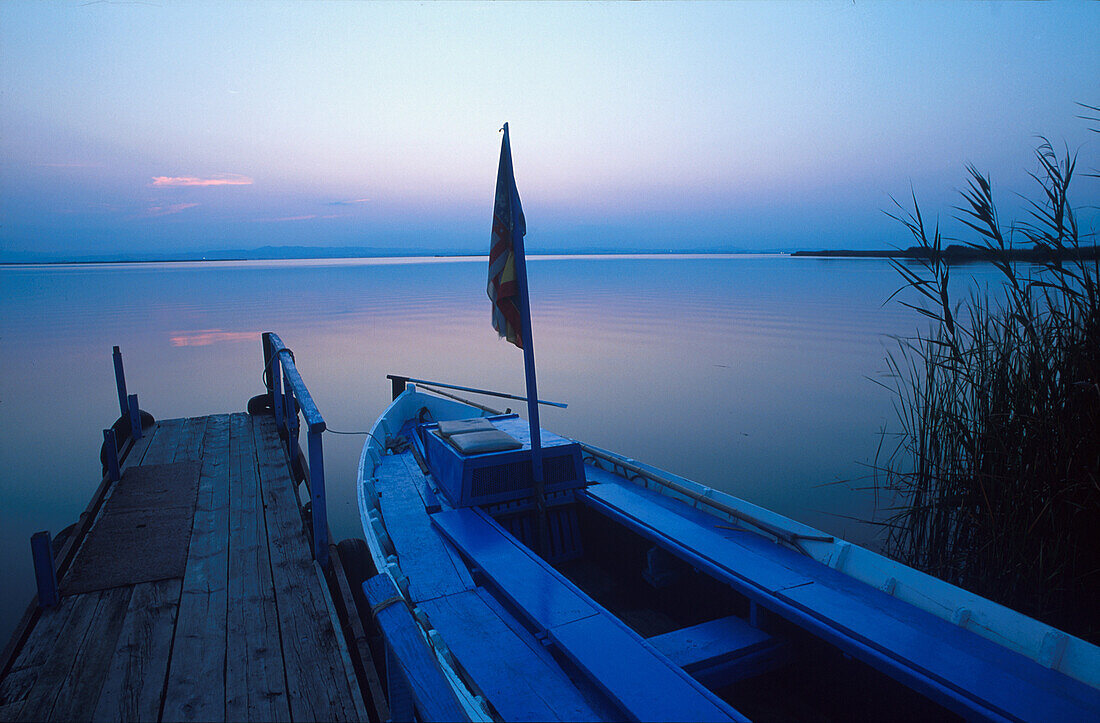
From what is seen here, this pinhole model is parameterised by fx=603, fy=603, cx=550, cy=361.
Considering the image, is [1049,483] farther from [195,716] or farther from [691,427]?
[691,427]

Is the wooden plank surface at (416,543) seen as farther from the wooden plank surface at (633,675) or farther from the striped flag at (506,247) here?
the striped flag at (506,247)

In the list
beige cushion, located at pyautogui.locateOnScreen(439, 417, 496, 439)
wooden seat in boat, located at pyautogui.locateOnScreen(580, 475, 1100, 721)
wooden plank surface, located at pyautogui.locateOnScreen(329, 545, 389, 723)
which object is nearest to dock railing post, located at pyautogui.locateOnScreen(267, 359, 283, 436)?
beige cushion, located at pyautogui.locateOnScreen(439, 417, 496, 439)

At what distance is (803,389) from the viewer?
533 inches

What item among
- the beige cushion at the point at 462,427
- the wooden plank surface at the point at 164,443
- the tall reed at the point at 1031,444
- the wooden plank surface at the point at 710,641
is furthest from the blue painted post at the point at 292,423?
the tall reed at the point at 1031,444

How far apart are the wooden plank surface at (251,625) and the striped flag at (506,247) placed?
7.80 feet

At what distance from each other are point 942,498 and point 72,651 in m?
6.70

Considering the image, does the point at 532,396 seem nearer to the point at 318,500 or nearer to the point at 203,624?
the point at 318,500

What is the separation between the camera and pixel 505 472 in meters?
4.73

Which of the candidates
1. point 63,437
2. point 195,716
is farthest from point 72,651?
point 63,437

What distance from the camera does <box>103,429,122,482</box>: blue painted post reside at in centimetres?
563

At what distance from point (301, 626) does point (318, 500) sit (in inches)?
35.4

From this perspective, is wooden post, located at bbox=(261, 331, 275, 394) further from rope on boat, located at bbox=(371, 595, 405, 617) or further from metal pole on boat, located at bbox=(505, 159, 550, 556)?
rope on boat, located at bbox=(371, 595, 405, 617)

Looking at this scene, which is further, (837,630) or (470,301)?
(470,301)

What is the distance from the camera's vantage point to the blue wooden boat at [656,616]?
102 inches
